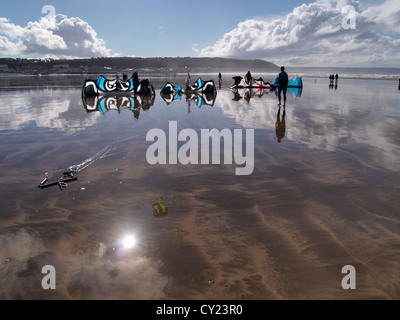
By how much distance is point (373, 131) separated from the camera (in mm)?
9922

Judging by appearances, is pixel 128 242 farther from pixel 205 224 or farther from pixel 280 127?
pixel 280 127

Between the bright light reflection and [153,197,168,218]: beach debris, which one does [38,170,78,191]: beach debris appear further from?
the bright light reflection

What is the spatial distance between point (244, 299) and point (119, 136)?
792 centimetres

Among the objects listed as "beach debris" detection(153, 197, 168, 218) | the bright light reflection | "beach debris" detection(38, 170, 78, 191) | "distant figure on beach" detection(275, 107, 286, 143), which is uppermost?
"distant figure on beach" detection(275, 107, 286, 143)

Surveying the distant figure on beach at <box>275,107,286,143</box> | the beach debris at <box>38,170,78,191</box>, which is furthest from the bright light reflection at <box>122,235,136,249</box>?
the distant figure on beach at <box>275,107,286,143</box>

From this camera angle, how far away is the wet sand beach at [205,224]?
2.98 meters

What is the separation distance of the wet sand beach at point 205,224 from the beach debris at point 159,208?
6 centimetres

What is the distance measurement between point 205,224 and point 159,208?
0.86 m

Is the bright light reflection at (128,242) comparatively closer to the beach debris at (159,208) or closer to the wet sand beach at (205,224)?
the wet sand beach at (205,224)

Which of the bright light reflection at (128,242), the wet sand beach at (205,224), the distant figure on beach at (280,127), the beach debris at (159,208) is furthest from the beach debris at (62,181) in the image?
the distant figure on beach at (280,127)

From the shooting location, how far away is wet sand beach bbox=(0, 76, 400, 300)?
2982 millimetres

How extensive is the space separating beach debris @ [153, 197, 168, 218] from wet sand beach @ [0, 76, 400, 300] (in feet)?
0.21
